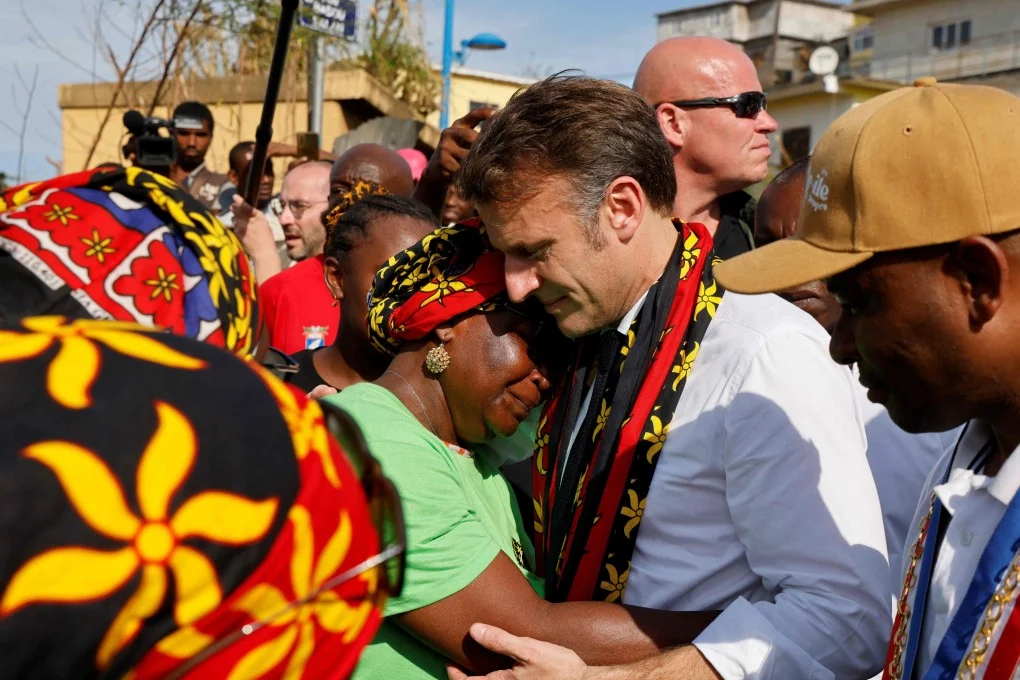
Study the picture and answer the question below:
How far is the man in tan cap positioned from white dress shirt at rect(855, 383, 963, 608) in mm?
1133

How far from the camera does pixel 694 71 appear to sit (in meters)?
4.03

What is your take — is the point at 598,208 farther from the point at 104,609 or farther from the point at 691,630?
the point at 104,609

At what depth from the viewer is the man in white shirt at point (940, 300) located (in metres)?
1.71

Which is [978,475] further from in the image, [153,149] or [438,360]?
[153,149]

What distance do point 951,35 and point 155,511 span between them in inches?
1844

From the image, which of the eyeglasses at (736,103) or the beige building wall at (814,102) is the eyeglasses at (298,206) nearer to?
the eyeglasses at (736,103)

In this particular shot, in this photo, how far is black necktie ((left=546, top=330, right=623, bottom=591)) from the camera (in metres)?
2.53

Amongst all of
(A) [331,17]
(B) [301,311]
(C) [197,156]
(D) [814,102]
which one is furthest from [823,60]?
(B) [301,311]

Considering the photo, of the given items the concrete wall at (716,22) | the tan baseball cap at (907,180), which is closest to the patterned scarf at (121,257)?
the tan baseball cap at (907,180)

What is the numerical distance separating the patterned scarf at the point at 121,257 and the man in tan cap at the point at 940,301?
3.29ft

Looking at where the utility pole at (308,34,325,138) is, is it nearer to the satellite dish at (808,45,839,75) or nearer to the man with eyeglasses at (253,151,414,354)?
the man with eyeglasses at (253,151,414,354)

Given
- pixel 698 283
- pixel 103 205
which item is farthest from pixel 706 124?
pixel 103 205

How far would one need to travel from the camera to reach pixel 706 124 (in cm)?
403

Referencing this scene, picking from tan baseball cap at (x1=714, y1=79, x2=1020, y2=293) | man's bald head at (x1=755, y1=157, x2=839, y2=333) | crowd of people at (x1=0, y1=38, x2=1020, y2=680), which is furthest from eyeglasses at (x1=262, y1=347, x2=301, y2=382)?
man's bald head at (x1=755, y1=157, x2=839, y2=333)
